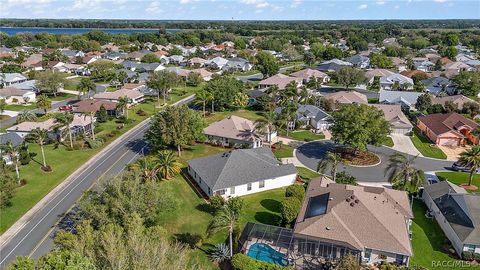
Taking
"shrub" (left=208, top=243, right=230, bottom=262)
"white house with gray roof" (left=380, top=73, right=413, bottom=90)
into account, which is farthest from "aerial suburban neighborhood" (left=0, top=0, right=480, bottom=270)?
"white house with gray roof" (left=380, top=73, right=413, bottom=90)

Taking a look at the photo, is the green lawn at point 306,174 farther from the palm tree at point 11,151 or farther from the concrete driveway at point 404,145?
the palm tree at point 11,151

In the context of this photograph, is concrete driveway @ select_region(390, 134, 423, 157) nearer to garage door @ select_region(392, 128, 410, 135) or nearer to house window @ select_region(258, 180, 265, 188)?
garage door @ select_region(392, 128, 410, 135)

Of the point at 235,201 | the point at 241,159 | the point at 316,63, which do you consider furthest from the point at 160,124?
the point at 316,63

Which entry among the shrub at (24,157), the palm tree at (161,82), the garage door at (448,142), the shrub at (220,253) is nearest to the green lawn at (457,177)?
the garage door at (448,142)

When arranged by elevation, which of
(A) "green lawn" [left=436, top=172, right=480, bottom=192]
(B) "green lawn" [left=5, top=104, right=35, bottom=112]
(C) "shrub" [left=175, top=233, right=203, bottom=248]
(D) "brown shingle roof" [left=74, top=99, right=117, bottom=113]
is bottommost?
(A) "green lawn" [left=436, top=172, right=480, bottom=192]

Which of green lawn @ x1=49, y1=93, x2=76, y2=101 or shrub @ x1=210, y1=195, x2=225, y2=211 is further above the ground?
green lawn @ x1=49, y1=93, x2=76, y2=101

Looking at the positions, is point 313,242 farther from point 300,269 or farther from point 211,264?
point 211,264
